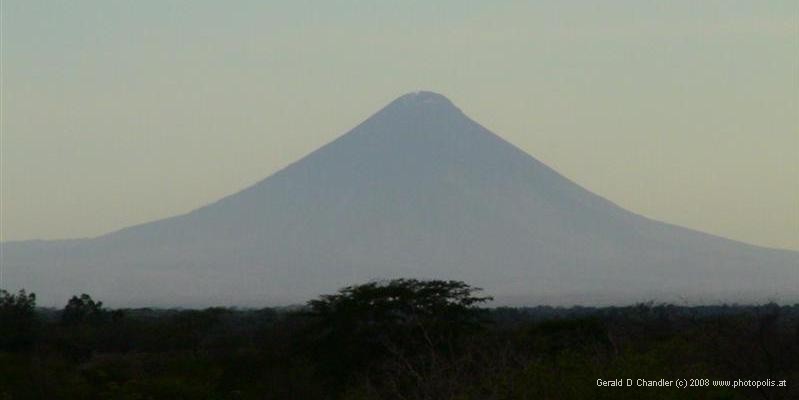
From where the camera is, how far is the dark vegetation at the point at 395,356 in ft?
65.3

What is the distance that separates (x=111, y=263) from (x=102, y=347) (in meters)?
101

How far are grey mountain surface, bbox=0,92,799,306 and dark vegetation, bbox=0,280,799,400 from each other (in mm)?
79838

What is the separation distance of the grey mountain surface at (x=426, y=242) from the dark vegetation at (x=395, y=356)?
79838mm

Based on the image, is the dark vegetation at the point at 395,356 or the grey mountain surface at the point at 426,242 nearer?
the dark vegetation at the point at 395,356

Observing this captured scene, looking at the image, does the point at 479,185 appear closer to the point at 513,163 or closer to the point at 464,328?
the point at 513,163

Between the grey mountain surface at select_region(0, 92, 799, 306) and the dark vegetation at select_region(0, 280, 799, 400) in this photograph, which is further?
the grey mountain surface at select_region(0, 92, 799, 306)

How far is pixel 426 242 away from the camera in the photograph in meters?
128

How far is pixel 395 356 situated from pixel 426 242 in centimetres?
9696

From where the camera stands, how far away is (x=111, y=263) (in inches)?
5645

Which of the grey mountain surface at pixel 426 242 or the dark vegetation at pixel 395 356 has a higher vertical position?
the grey mountain surface at pixel 426 242

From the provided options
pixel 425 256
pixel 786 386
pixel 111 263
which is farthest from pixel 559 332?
pixel 111 263

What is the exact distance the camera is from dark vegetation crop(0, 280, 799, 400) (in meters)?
19.9

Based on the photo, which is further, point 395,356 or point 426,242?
point 426,242

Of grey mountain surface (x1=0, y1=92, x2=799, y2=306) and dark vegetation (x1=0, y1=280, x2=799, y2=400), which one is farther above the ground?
grey mountain surface (x1=0, y1=92, x2=799, y2=306)
